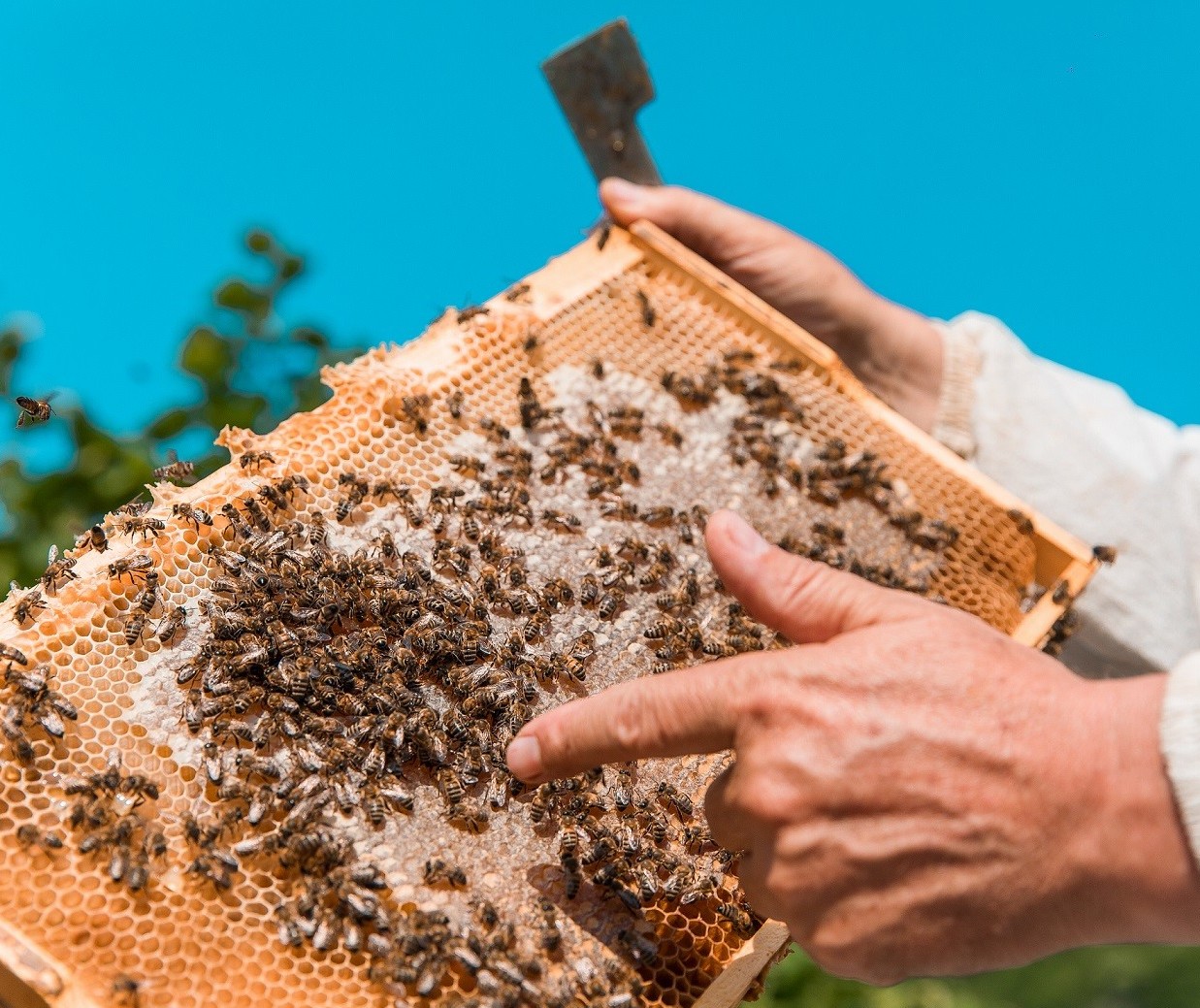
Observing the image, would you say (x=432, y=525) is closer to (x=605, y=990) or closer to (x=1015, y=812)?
(x=605, y=990)

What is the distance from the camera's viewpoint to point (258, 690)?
9.96ft

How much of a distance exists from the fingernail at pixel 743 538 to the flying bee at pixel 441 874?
1212 mm

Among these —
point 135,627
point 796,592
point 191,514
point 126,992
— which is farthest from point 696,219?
point 126,992

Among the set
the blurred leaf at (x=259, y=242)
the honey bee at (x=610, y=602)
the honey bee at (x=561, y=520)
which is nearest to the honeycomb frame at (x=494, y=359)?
the honey bee at (x=561, y=520)

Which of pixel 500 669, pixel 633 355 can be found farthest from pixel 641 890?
pixel 633 355

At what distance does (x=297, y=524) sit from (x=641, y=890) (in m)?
1.63

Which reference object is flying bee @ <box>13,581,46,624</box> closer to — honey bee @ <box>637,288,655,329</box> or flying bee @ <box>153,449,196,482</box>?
flying bee @ <box>153,449,196,482</box>

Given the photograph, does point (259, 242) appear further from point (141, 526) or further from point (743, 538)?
point (743, 538)

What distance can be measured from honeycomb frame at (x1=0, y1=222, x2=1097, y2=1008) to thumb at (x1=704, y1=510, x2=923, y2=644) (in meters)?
0.96

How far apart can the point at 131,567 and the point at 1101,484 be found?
15.2ft

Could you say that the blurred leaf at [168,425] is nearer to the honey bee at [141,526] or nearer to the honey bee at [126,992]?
the honey bee at [141,526]

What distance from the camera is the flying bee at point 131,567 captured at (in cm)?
312

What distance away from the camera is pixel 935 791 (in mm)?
2594

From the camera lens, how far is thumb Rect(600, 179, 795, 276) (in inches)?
195
